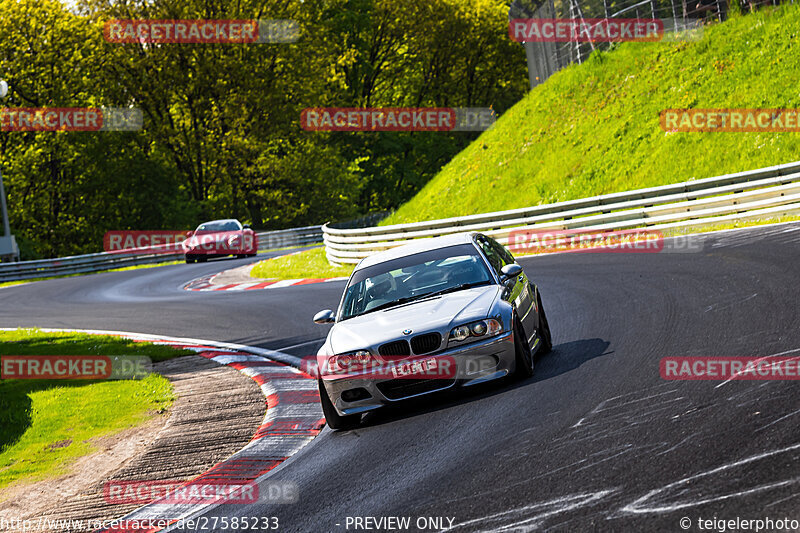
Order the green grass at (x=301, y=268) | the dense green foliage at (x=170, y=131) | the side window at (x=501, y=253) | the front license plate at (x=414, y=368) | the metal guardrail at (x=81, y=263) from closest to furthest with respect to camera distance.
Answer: the front license plate at (x=414, y=368), the side window at (x=501, y=253), the green grass at (x=301, y=268), the metal guardrail at (x=81, y=263), the dense green foliage at (x=170, y=131)

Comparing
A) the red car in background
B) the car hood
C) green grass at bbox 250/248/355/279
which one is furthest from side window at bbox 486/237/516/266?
the red car in background

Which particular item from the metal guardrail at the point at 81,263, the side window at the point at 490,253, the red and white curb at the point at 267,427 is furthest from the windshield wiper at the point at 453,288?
the metal guardrail at the point at 81,263

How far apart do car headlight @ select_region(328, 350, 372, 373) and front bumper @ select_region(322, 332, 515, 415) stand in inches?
3.3

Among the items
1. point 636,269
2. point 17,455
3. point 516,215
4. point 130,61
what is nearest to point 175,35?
point 130,61

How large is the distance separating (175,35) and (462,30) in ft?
75.4

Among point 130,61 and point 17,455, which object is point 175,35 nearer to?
point 130,61

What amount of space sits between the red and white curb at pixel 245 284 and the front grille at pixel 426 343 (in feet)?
49.5

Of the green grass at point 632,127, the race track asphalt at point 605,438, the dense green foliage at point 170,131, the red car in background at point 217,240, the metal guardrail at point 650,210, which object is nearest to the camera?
the race track asphalt at point 605,438

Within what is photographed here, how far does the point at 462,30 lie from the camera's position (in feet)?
216

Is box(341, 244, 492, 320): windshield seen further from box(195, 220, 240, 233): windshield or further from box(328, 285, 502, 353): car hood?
box(195, 220, 240, 233): windshield

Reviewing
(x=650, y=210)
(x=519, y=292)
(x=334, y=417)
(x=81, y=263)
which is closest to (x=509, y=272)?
(x=519, y=292)

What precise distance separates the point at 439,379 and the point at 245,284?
19.1m

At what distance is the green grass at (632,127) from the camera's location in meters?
24.4

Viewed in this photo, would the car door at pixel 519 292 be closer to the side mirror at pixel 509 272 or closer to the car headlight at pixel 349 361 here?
the side mirror at pixel 509 272
